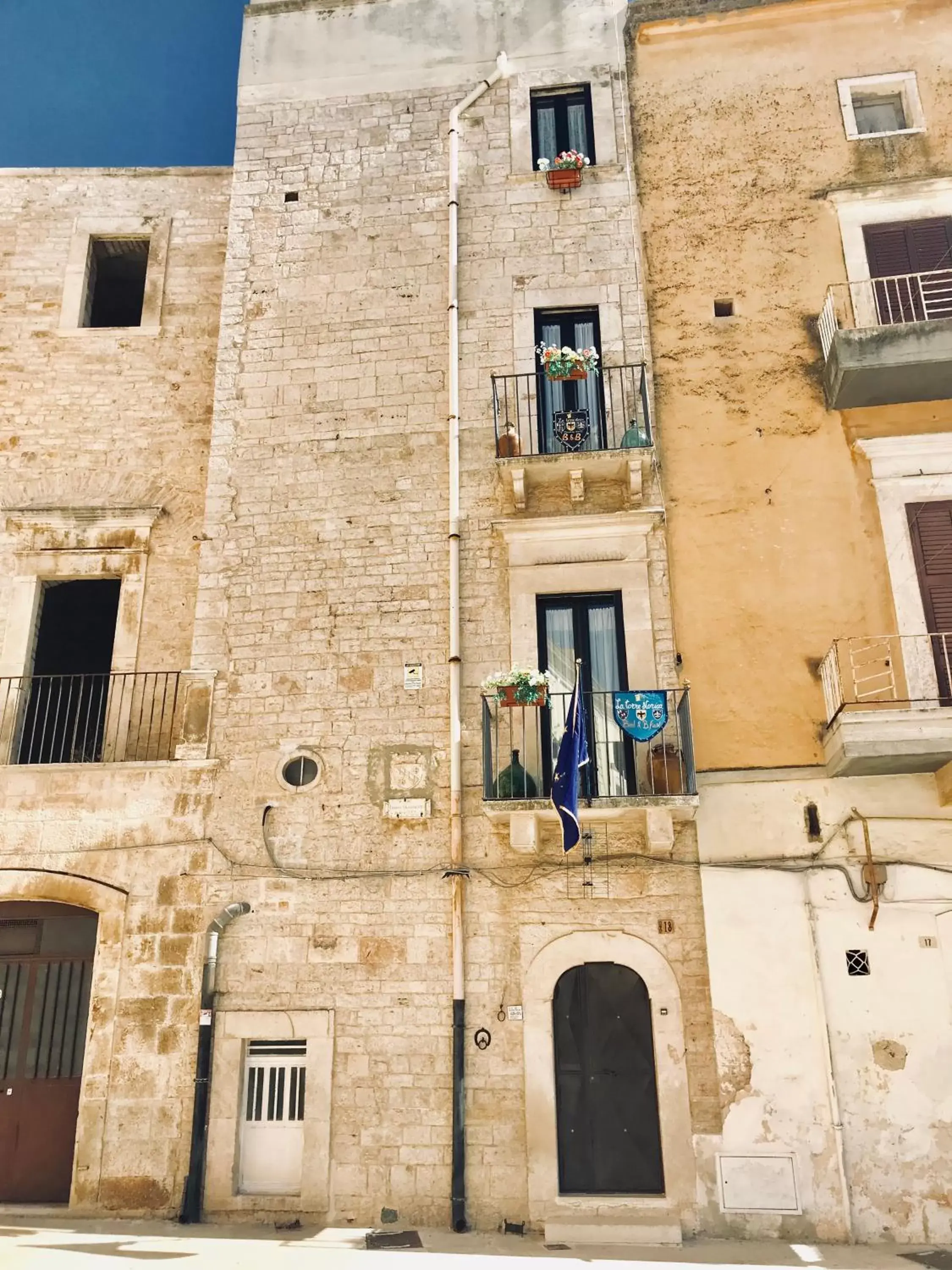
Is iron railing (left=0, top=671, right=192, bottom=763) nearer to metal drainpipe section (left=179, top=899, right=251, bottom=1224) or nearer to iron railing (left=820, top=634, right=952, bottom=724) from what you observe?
metal drainpipe section (left=179, top=899, right=251, bottom=1224)

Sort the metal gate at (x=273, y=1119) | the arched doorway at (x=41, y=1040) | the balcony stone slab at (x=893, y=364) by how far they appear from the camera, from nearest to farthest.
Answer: the metal gate at (x=273, y=1119) → the arched doorway at (x=41, y=1040) → the balcony stone slab at (x=893, y=364)

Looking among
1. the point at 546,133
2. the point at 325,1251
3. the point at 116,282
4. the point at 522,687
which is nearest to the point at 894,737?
the point at 522,687

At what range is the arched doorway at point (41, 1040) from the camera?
30.5 feet

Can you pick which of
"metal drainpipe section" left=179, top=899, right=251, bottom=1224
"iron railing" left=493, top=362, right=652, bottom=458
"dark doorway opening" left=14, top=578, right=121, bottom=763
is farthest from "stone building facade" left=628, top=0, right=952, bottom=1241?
"dark doorway opening" left=14, top=578, right=121, bottom=763

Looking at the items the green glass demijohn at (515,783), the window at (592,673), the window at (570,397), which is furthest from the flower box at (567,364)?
the green glass demijohn at (515,783)

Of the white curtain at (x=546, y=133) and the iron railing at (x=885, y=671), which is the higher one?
the white curtain at (x=546, y=133)

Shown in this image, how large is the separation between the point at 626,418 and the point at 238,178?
19.2 ft

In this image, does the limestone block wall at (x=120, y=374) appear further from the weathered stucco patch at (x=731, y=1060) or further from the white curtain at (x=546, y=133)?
the weathered stucco patch at (x=731, y=1060)

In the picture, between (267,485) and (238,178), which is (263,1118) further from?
(238,178)

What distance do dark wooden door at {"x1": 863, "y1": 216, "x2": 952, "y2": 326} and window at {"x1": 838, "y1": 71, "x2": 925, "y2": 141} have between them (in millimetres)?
1279

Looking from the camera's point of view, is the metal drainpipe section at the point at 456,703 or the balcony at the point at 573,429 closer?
the metal drainpipe section at the point at 456,703

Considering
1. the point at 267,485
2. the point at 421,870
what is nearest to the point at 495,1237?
the point at 421,870

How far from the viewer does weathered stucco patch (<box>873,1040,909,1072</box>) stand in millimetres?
8375

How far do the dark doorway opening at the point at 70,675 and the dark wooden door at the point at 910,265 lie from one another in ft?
29.4
